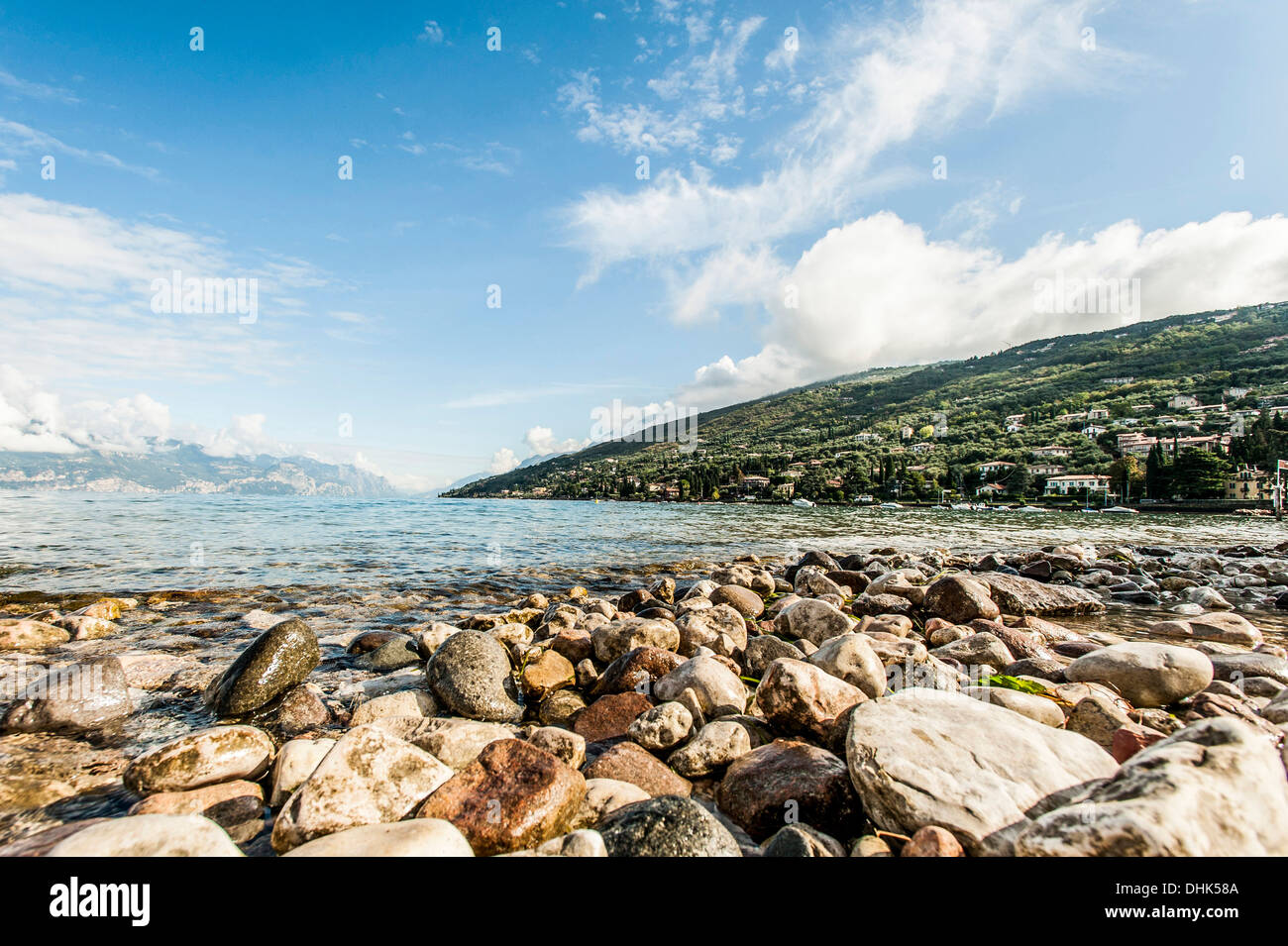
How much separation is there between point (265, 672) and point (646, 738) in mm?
4718

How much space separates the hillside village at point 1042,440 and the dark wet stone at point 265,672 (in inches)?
3963

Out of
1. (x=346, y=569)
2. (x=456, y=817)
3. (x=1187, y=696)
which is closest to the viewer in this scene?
(x=456, y=817)

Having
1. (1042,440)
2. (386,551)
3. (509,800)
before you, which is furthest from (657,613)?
(1042,440)

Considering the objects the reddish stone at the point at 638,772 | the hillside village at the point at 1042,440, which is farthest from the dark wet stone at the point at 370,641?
the hillside village at the point at 1042,440

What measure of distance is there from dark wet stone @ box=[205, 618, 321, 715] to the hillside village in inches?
3963

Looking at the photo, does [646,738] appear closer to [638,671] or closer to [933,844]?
[638,671]

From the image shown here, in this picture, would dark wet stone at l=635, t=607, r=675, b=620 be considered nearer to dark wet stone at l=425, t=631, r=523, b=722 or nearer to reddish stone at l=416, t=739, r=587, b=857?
dark wet stone at l=425, t=631, r=523, b=722

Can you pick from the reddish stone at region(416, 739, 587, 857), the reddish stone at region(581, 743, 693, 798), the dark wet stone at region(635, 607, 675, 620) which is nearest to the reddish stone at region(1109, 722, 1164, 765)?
the reddish stone at region(581, 743, 693, 798)

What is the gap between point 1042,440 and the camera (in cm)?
11219

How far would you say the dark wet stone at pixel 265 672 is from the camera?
18.8 ft
